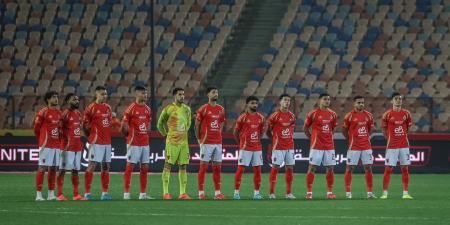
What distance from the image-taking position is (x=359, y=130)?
24.4 meters

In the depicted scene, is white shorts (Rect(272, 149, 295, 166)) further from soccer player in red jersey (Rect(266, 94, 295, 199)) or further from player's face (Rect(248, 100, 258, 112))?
player's face (Rect(248, 100, 258, 112))

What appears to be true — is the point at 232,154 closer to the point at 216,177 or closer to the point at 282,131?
the point at 282,131

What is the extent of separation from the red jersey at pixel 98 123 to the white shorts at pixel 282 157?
331 centimetres

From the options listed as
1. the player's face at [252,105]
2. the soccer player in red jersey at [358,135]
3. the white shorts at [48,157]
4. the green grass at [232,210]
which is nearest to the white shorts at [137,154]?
the green grass at [232,210]

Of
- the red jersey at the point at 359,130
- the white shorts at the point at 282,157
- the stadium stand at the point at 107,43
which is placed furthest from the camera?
the stadium stand at the point at 107,43

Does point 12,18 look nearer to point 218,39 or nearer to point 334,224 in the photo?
point 218,39

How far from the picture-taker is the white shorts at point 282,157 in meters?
24.1

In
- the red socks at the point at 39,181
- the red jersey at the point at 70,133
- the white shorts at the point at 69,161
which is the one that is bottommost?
the red socks at the point at 39,181

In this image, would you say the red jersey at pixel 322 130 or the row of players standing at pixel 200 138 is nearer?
the row of players standing at pixel 200 138

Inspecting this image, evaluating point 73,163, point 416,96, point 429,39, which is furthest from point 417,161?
point 73,163

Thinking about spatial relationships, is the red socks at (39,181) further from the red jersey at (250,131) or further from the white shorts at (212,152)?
the red jersey at (250,131)

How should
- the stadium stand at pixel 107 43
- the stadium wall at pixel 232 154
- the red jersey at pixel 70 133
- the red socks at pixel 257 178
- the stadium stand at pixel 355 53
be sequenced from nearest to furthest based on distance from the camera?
the red jersey at pixel 70 133, the red socks at pixel 257 178, the stadium wall at pixel 232 154, the stadium stand at pixel 355 53, the stadium stand at pixel 107 43

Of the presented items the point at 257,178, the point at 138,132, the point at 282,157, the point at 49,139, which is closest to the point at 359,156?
the point at 282,157

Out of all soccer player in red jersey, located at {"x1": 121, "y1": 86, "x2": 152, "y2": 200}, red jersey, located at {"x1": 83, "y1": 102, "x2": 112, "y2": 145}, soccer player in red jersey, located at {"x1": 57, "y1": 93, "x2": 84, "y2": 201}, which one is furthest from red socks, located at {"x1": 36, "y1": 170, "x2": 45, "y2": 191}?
soccer player in red jersey, located at {"x1": 121, "y1": 86, "x2": 152, "y2": 200}
